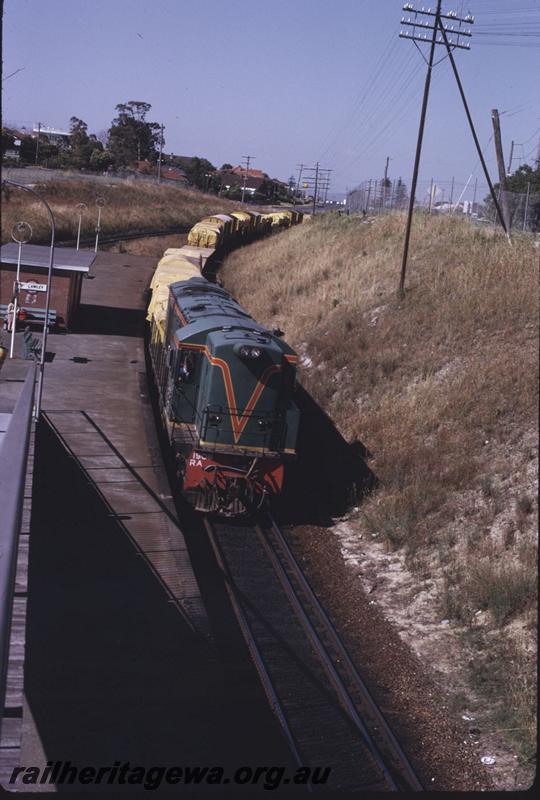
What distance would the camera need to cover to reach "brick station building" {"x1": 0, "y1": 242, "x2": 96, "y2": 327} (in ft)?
91.8

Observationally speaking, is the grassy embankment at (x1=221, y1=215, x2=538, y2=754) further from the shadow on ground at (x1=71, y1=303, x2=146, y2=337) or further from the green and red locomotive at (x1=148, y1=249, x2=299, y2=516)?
the shadow on ground at (x1=71, y1=303, x2=146, y2=337)

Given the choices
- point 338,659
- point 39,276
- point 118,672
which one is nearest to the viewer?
point 118,672

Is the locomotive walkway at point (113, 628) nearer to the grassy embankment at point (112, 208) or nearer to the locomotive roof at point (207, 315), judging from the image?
the locomotive roof at point (207, 315)

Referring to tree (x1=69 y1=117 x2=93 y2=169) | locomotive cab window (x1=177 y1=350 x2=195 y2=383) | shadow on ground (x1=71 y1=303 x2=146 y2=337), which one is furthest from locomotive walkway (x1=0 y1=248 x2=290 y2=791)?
tree (x1=69 y1=117 x2=93 y2=169)

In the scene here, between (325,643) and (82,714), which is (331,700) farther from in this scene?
(82,714)

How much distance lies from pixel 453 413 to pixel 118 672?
438 inches

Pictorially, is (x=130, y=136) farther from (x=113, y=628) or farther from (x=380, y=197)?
(x=113, y=628)

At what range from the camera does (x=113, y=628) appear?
1130 cm

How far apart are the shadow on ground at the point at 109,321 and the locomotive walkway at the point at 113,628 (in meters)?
12.0

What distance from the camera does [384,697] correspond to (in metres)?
11.5

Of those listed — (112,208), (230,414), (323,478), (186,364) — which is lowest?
(323,478)

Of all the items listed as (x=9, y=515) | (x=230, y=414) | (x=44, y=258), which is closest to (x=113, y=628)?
(x=9, y=515)

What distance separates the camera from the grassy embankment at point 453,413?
13.0m

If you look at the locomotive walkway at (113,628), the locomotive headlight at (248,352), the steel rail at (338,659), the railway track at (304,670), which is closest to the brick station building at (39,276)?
the locomotive walkway at (113,628)
